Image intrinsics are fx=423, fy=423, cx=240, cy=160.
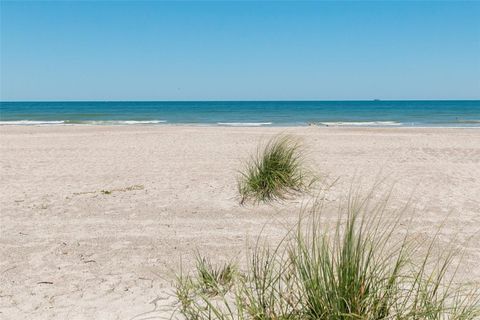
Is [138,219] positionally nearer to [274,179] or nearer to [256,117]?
[274,179]

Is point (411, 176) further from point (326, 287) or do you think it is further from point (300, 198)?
point (326, 287)

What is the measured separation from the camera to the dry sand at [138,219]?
3785 mm

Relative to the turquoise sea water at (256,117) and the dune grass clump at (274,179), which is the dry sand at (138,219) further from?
the turquoise sea water at (256,117)

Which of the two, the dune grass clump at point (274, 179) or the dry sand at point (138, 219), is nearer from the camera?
the dry sand at point (138, 219)

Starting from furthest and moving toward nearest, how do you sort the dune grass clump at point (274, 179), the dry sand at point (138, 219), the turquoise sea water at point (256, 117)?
the turquoise sea water at point (256, 117) < the dune grass clump at point (274, 179) < the dry sand at point (138, 219)

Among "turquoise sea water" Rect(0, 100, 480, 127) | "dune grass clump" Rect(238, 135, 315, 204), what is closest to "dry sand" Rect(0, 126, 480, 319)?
"dune grass clump" Rect(238, 135, 315, 204)

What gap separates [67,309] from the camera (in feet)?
11.3

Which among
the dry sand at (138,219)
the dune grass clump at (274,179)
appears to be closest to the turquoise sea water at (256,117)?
the dry sand at (138,219)

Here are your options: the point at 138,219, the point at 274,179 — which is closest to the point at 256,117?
the point at 274,179

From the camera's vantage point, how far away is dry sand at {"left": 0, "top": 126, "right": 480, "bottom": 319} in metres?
3.79

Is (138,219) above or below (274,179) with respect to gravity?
below

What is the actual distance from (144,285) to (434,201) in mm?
5174

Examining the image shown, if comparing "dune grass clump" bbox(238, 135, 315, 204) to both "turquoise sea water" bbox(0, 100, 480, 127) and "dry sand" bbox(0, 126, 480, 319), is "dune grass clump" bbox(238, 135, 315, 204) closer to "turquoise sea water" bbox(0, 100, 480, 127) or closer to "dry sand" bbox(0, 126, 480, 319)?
"dry sand" bbox(0, 126, 480, 319)

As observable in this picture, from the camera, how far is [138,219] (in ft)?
19.8
